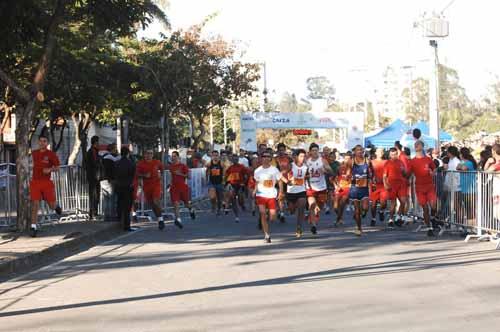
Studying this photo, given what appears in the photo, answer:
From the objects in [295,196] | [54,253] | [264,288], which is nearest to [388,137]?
[295,196]

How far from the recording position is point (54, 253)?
15.3 m

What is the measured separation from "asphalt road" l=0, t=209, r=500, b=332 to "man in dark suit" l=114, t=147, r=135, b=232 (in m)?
2.56

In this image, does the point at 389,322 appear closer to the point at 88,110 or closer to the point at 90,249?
the point at 90,249

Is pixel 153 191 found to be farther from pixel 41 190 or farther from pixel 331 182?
pixel 331 182

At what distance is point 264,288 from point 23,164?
7.98m

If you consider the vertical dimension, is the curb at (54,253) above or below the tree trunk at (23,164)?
below

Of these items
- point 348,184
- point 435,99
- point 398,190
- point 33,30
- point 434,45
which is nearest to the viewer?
point 33,30

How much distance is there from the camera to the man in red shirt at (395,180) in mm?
19969

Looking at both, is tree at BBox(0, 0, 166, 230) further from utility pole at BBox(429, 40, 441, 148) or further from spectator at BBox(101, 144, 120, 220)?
utility pole at BBox(429, 40, 441, 148)

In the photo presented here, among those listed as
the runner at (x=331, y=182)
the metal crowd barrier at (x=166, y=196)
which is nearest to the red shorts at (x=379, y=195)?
the runner at (x=331, y=182)

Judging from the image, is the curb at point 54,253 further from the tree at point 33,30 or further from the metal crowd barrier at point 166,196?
the metal crowd barrier at point 166,196

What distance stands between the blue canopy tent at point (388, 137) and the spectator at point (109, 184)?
2177 cm

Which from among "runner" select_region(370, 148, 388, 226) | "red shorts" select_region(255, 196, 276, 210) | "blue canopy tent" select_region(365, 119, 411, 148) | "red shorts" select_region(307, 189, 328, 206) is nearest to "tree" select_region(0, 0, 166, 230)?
"red shorts" select_region(255, 196, 276, 210)

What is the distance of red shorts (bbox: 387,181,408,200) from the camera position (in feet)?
65.5
